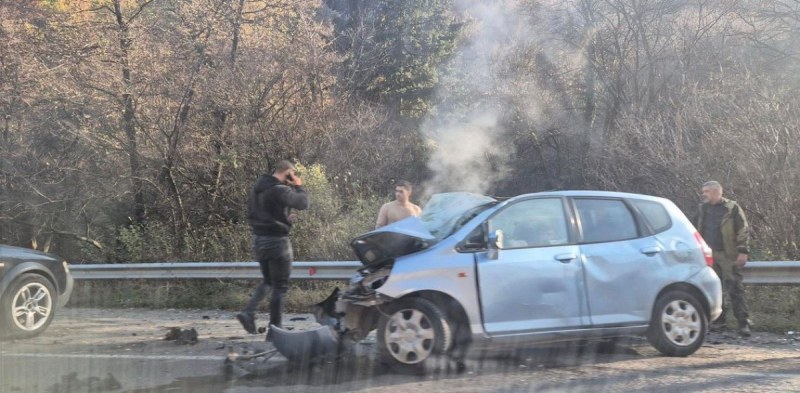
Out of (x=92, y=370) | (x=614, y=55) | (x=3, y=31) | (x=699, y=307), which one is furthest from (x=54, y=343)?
(x=614, y=55)

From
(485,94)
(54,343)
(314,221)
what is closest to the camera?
(54,343)

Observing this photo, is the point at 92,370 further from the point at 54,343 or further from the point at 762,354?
the point at 762,354

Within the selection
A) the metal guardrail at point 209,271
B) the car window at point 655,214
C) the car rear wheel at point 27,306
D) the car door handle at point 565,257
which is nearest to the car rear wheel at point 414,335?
the car door handle at point 565,257

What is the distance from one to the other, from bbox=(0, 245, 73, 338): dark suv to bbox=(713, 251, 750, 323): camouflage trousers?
7.34m

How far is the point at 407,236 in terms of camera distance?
5660 millimetres

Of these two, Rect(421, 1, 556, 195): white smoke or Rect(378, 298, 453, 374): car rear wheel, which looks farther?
Rect(421, 1, 556, 195): white smoke

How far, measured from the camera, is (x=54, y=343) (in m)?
6.79

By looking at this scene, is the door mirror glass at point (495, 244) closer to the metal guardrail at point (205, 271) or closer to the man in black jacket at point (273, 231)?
the man in black jacket at point (273, 231)

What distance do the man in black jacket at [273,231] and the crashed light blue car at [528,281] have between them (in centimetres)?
79

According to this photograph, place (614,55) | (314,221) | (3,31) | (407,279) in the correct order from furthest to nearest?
(614,55)
(3,31)
(314,221)
(407,279)

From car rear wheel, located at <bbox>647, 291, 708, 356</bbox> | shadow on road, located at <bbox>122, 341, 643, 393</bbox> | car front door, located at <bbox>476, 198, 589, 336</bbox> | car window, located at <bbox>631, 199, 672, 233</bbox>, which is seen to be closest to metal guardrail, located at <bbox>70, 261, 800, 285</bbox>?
shadow on road, located at <bbox>122, 341, 643, 393</bbox>

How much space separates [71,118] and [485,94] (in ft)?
40.3

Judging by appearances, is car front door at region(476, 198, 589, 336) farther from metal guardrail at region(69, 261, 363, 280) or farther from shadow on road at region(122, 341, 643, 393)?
metal guardrail at region(69, 261, 363, 280)

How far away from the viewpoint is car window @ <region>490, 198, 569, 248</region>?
560cm
